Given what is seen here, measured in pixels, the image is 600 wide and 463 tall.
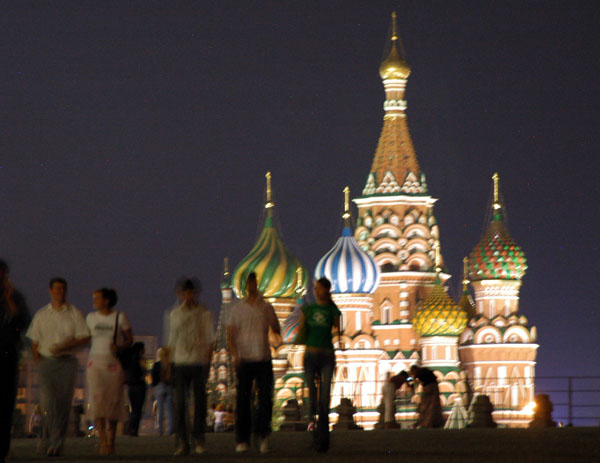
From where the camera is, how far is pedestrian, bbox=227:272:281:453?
1404 cm

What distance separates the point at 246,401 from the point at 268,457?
845 millimetres

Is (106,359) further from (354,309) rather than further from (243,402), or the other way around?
(354,309)

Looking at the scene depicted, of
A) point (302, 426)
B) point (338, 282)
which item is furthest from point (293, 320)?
point (302, 426)

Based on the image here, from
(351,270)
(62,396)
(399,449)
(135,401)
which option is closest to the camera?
(62,396)

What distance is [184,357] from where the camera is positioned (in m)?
13.9

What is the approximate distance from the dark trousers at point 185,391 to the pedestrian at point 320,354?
33.2 inches

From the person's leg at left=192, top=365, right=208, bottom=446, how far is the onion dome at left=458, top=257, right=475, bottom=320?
60.0 metres

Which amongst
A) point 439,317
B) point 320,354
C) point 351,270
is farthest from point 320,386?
point 351,270

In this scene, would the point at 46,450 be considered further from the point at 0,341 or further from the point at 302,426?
the point at 302,426

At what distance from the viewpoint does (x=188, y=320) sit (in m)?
13.9

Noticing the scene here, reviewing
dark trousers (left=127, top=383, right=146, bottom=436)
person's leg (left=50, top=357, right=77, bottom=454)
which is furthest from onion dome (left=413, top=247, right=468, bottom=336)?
person's leg (left=50, top=357, right=77, bottom=454)

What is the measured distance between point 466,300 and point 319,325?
62.5m

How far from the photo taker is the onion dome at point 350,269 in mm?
71750

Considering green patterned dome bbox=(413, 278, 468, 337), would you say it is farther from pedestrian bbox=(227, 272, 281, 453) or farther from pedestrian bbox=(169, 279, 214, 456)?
pedestrian bbox=(169, 279, 214, 456)
